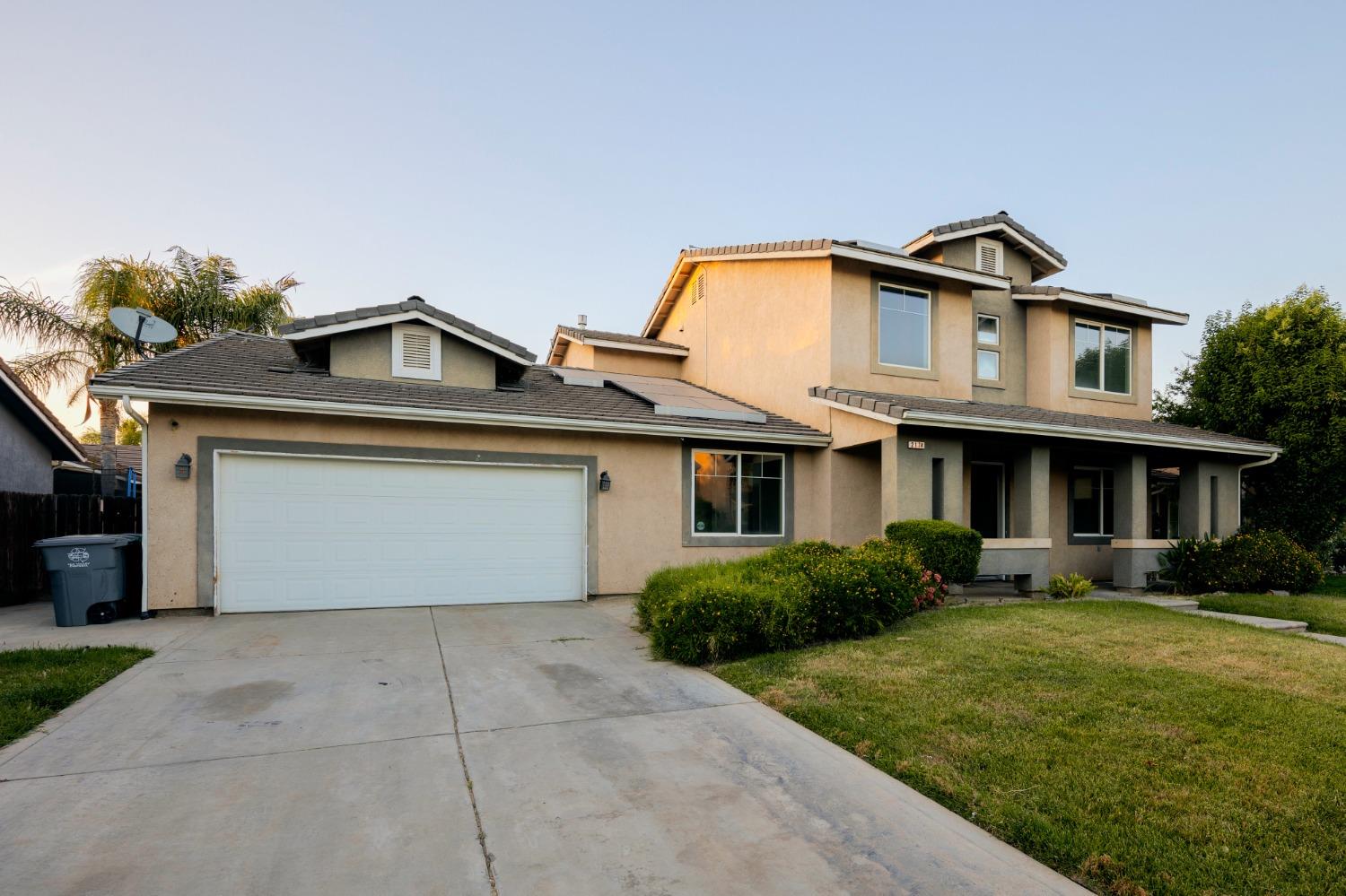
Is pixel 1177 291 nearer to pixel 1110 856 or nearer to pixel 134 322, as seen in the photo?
pixel 1110 856

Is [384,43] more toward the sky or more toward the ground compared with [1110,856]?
more toward the sky

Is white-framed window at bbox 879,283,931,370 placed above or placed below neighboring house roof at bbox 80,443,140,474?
above

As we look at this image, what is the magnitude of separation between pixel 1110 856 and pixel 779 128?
16.6 meters

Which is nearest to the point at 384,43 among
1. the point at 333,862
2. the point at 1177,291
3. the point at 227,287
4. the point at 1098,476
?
the point at 227,287

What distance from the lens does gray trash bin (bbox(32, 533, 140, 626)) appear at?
28.4ft

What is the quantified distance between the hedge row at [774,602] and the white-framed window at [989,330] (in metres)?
7.56

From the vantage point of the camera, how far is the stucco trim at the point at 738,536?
12.3 metres

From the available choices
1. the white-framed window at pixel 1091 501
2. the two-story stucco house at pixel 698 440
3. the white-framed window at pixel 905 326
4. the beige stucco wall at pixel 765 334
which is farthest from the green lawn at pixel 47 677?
the white-framed window at pixel 1091 501

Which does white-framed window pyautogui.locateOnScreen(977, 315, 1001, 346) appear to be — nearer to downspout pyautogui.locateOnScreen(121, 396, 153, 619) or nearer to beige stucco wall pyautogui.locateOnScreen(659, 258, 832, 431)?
beige stucco wall pyautogui.locateOnScreen(659, 258, 832, 431)

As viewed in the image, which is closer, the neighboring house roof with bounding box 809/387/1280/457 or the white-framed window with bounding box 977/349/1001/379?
the neighboring house roof with bounding box 809/387/1280/457

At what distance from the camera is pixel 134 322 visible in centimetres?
1130

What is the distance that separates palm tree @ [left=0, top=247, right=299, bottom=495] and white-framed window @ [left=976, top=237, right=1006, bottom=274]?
18490mm

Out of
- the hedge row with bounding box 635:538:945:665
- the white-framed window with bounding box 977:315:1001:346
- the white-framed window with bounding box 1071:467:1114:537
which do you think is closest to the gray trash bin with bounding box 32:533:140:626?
the hedge row with bounding box 635:538:945:665

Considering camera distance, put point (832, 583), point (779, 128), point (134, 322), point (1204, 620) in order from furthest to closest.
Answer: point (779, 128), point (134, 322), point (1204, 620), point (832, 583)
